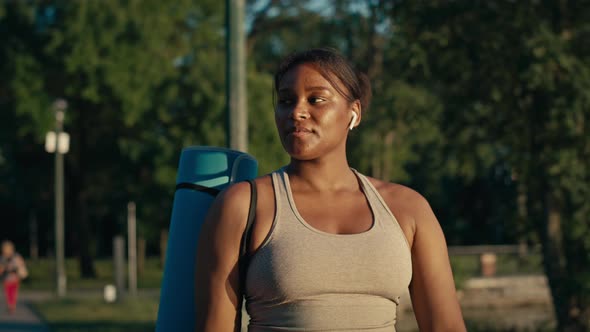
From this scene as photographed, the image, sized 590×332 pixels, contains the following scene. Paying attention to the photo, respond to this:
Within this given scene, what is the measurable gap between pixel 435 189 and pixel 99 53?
2154 cm

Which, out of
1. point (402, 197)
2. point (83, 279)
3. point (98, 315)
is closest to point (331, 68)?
point (402, 197)

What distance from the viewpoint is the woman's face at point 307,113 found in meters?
2.55

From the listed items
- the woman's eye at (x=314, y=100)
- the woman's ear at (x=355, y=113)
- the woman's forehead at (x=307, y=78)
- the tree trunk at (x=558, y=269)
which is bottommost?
the tree trunk at (x=558, y=269)

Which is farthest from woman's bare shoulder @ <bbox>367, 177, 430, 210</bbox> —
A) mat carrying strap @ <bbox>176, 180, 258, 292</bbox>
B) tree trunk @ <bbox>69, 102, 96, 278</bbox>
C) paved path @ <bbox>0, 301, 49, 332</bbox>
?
tree trunk @ <bbox>69, 102, 96, 278</bbox>

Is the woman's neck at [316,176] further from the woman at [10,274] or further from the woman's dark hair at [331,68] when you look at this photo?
the woman at [10,274]

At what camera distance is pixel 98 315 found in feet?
60.7

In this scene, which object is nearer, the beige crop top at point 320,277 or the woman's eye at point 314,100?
the beige crop top at point 320,277

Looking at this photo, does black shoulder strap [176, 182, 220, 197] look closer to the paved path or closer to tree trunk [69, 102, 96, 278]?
the paved path

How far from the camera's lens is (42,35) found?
107ft

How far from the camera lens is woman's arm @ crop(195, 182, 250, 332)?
7.98 ft

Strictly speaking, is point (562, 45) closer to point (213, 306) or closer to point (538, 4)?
point (538, 4)

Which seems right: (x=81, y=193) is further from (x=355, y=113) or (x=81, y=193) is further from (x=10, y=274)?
(x=355, y=113)

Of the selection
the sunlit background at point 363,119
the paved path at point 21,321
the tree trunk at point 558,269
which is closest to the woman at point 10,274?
the paved path at point 21,321

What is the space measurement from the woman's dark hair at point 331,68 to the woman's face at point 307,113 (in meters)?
0.01
